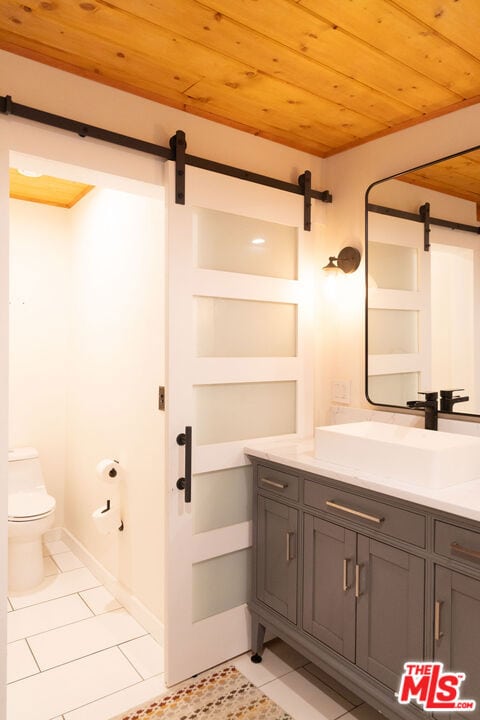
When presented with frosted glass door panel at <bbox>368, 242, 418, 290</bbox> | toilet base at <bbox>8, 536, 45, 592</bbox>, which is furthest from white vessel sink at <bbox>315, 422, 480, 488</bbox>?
toilet base at <bbox>8, 536, 45, 592</bbox>

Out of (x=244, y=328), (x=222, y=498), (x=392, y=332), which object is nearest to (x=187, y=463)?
(x=222, y=498)

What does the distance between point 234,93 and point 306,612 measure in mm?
2134

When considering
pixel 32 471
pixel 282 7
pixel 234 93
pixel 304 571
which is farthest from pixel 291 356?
pixel 32 471

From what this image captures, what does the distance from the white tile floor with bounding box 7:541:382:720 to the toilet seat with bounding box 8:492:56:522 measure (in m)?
0.45

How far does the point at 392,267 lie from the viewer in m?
2.41

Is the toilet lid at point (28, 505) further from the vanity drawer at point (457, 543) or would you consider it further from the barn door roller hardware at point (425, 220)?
the barn door roller hardware at point (425, 220)

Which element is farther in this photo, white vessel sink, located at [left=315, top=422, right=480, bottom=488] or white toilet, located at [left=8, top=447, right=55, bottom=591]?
white toilet, located at [left=8, top=447, right=55, bottom=591]

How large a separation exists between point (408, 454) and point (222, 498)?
932 mm

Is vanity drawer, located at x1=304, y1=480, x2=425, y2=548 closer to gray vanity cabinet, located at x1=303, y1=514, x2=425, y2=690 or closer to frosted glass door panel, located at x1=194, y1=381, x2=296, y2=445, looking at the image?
gray vanity cabinet, located at x1=303, y1=514, x2=425, y2=690

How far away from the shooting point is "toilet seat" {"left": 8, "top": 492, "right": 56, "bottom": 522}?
9.68 ft

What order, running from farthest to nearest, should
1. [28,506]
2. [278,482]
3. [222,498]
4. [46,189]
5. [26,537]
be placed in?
[46,189], [28,506], [26,537], [222,498], [278,482]

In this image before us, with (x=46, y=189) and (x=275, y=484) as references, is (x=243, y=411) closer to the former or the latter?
(x=275, y=484)

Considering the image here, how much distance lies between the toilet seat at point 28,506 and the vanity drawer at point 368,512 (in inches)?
68.5

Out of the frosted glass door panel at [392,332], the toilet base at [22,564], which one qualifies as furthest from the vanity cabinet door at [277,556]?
the toilet base at [22,564]
